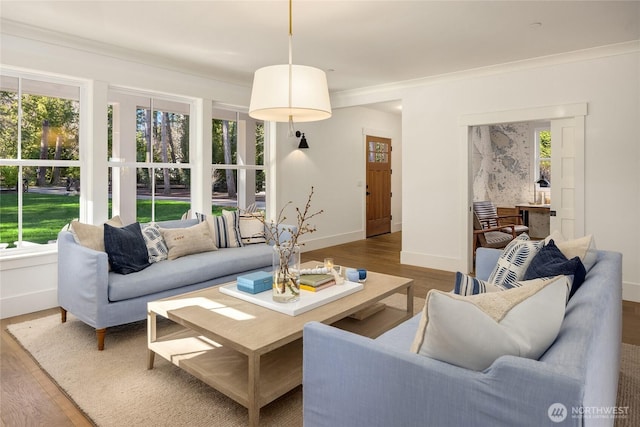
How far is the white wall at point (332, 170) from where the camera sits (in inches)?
251

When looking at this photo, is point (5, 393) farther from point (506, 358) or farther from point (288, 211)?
point (288, 211)

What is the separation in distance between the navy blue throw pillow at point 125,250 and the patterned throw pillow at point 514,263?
2657mm

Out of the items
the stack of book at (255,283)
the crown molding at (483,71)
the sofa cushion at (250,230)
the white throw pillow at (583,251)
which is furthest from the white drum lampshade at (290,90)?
the crown molding at (483,71)

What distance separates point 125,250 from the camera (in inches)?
127

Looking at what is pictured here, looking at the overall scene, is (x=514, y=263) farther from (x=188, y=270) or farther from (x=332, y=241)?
(x=332, y=241)

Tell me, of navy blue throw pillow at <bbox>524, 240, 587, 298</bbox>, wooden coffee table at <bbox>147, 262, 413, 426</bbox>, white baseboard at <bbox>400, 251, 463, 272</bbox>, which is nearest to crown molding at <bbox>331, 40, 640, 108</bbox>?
white baseboard at <bbox>400, 251, 463, 272</bbox>

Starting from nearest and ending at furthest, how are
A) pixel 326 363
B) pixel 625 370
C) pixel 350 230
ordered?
pixel 326 363 < pixel 625 370 < pixel 350 230

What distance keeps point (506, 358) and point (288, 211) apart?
537cm

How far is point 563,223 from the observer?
4.50 m

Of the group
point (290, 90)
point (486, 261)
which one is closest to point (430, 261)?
point (486, 261)

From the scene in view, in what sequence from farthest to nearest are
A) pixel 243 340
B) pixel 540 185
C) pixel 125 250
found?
pixel 540 185 < pixel 125 250 < pixel 243 340

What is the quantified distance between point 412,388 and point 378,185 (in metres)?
7.34

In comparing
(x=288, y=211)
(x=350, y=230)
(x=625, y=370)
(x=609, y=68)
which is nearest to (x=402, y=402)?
(x=625, y=370)

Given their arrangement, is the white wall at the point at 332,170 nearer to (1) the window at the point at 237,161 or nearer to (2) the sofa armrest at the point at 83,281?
(1) the window at the point at 237,161
